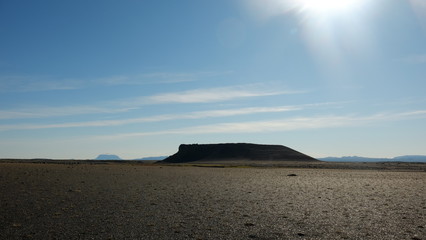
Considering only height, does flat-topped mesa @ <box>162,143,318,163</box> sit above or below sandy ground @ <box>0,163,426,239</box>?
above

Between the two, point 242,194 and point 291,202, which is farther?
point 242,194

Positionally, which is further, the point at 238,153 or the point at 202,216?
the point at 238,153

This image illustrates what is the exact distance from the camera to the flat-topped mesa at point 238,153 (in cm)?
16912

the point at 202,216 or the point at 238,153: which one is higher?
the point at 238,153

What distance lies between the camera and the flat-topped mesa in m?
169

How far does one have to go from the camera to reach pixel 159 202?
77.3ft

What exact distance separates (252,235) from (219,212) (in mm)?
5625

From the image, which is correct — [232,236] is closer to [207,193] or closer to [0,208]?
[0,208]

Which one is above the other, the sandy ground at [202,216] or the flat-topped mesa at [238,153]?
the flat-topped mesa at [238,153]

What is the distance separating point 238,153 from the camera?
179 metres

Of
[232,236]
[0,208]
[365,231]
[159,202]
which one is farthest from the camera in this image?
[159,202]

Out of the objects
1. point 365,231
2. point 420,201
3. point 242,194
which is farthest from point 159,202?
point 420,201

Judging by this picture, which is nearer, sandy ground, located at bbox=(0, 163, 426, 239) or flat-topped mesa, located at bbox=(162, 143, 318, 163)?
sandy ground, located at bbox=(0, 163, 426, 239)

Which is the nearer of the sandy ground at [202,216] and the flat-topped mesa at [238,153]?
the sandy ground at [202,216]
